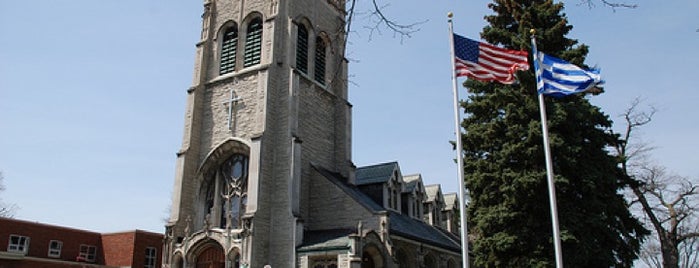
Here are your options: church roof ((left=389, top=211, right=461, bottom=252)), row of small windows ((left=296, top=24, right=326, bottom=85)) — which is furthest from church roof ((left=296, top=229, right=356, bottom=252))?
row of small windows ((left=296, top=24, right=326, bottom=85))

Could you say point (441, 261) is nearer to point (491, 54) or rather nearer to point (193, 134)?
point (193, 134)

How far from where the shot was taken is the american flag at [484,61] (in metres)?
15.5

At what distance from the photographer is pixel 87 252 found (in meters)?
37.2

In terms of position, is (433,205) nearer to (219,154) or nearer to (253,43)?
(219,154)

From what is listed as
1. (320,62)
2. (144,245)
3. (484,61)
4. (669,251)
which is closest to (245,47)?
(320,62)

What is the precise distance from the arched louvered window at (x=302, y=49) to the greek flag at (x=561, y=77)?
18.5 metres

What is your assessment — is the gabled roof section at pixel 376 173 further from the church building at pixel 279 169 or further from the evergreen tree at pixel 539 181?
the evergreen tree at pixel 539 181

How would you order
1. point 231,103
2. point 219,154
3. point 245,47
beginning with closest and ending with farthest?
point 219,154
point 231,103
point 245,47

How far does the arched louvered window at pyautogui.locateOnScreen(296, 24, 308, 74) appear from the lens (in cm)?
3303

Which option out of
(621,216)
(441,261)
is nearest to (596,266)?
(621,216)

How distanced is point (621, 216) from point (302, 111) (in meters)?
16.8

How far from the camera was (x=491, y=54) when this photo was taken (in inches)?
625

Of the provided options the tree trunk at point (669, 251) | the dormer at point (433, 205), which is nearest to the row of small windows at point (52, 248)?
the dormer at point (433, 205)

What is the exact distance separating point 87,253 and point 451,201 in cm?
2673
